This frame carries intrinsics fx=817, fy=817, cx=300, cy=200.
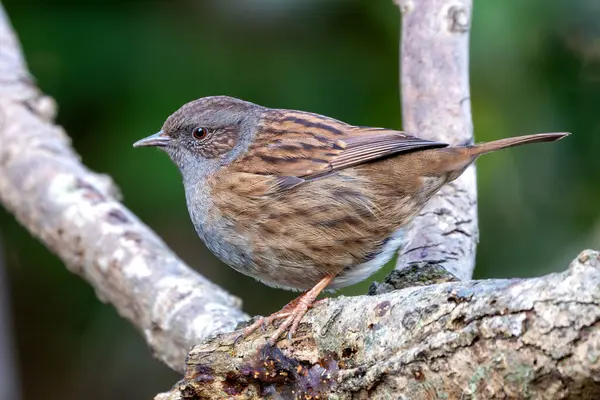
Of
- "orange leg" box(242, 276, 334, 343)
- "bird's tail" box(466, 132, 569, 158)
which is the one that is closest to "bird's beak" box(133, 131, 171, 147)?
"orange leg" box(242, 276, 334, 343)

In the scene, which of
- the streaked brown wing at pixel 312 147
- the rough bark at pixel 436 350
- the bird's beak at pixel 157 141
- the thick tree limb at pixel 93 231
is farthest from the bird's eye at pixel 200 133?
the rough bark at pixel 436 350

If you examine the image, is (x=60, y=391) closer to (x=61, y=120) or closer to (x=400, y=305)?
(x=61, y=120)

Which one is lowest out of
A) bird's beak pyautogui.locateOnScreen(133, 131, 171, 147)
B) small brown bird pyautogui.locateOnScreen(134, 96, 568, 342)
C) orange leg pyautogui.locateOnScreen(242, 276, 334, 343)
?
orange leg pyautogui.locateOnScreen(242, 276, 334, 343)

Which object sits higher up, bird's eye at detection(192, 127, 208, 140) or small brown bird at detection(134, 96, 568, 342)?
bird's eye at detection(192, 127, 208, 140)

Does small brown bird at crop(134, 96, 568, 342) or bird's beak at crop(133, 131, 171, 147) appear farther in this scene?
bird's beak at crop(133, 131, 171, 147)

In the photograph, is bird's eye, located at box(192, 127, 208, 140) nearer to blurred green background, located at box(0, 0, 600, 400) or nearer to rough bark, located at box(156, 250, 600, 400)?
blurred green background, located at box(0, 0, 600, 400)

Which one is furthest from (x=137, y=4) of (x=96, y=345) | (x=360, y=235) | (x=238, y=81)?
(x=360, y=235)

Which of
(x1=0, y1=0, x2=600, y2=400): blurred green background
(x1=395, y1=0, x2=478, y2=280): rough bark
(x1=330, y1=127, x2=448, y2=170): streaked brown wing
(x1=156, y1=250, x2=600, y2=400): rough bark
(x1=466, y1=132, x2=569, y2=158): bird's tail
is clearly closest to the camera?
(x1=156, y1=250, x2=600, y2=400): rough bark
